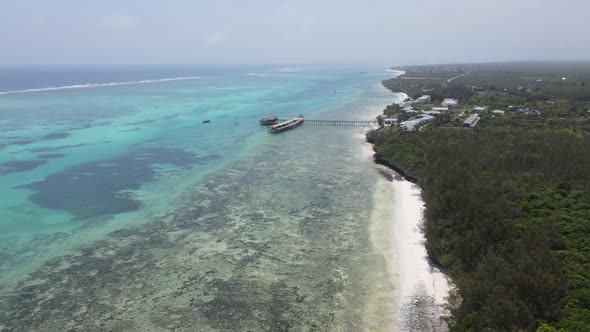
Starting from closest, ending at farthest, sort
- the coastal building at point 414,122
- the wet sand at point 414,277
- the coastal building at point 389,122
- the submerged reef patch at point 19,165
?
1. the wet sand at point 414,277
2. the submerged reef patch at point 19,165
3. the coastal building at point 414,122
4. the coastal building at point 389,122

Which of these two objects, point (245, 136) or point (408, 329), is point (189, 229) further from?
point (245, 136)

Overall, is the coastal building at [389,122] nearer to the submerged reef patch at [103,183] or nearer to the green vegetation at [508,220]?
the green vegetation at [508,220]

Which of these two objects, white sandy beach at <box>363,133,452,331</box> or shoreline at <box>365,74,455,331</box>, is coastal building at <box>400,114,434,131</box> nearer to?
white sandy beach at <box>363,133,452,331</box>

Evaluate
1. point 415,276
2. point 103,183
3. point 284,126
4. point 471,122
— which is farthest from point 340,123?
point 415,276

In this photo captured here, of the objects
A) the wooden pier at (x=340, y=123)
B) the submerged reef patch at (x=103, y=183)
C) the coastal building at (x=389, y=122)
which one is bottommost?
the submerged reef patch at (x=103, y=183)

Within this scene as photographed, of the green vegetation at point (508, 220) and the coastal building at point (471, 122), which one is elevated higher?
the coastal building at point (471, 122)

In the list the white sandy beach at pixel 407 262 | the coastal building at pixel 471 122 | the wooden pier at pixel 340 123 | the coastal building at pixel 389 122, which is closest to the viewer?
the white sandy beach at pixel 407 262

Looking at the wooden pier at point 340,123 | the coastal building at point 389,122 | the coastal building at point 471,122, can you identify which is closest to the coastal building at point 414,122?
the coastal building at point 389,122

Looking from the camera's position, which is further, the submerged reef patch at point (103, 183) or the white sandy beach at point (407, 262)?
the submerged reef patch at point (103, 183)
